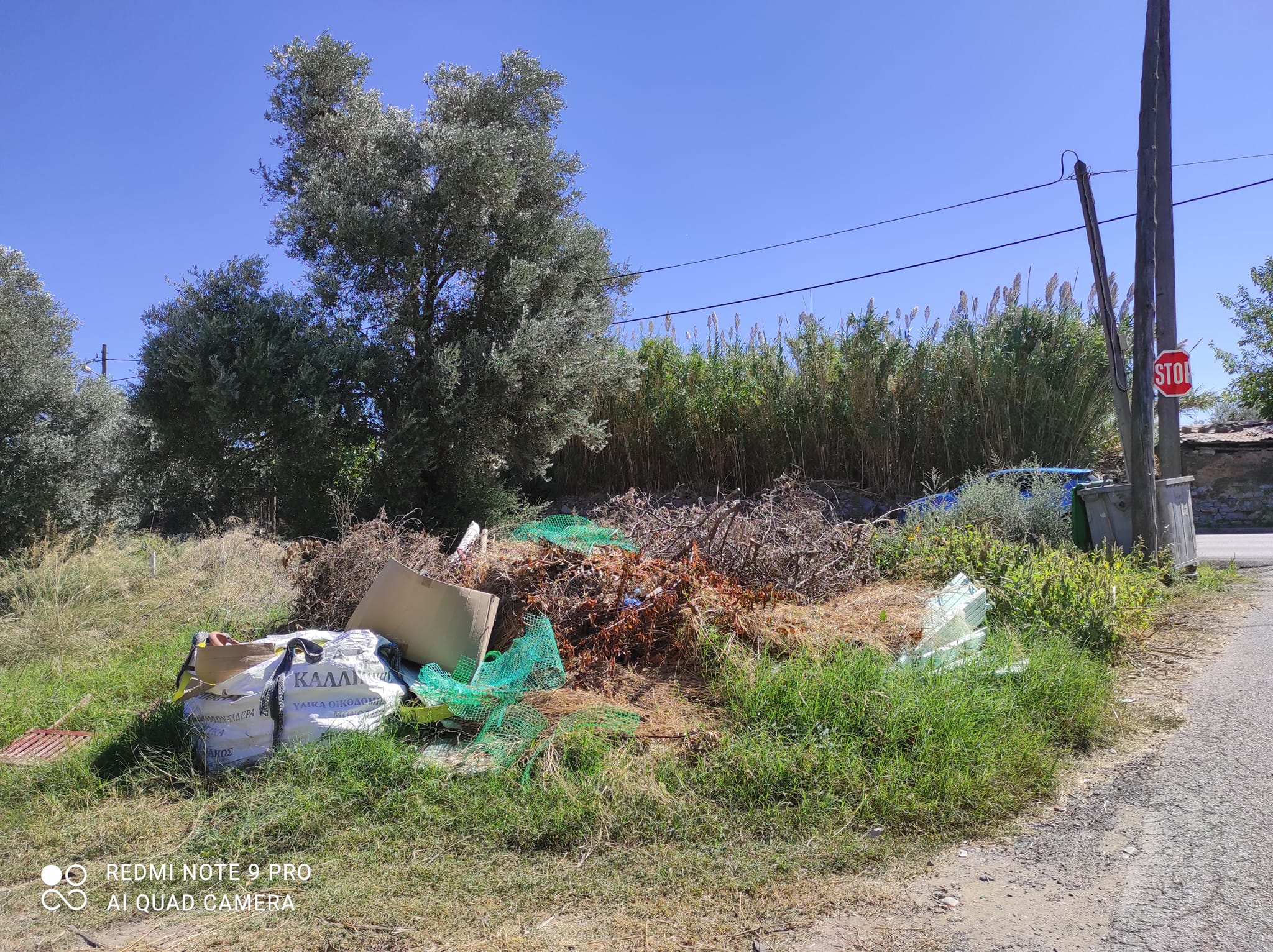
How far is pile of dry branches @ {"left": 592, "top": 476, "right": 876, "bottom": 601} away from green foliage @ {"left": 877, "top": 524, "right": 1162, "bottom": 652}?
1.98ft

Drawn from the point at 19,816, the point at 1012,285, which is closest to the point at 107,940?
the point at 19,816

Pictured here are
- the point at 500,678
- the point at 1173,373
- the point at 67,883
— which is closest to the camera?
the point at 67,883

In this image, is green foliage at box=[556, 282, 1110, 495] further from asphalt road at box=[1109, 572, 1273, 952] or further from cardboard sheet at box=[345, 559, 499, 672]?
cardboard sheet at box=[345, 559, 499, 672]

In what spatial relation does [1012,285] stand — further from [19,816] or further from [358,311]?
[19,816]

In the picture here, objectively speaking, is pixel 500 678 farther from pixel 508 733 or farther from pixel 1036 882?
pixel 1036 882

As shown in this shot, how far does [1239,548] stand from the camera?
1238 cm

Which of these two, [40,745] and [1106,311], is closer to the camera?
[40,745]

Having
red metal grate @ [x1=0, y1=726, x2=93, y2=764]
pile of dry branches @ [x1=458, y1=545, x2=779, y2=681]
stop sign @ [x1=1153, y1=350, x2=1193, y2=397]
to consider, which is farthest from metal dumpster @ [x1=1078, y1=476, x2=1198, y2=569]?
red metal grate @ [x1=0, y1=726, x2=93, y2=764]

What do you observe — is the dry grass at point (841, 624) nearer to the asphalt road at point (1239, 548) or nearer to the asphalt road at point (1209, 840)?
the asphalt road at point (1209, 840)

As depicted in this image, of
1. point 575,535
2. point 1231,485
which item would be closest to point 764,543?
point 575,535

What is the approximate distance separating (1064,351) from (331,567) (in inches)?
510

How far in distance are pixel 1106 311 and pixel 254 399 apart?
444 inches

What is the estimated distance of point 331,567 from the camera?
21.7ft

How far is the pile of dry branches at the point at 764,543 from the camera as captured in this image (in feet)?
19.8
